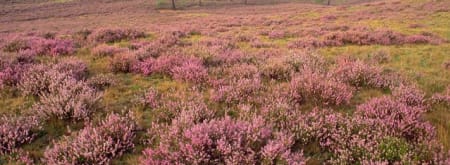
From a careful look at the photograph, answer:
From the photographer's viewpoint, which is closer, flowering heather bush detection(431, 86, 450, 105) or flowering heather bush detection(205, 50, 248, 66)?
flowering heather bush detection(431, 86, 450, 105)

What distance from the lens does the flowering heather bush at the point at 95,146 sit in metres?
4.48

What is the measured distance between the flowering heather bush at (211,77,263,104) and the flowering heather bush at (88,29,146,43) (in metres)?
11.2

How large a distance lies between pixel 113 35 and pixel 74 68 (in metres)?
8.61

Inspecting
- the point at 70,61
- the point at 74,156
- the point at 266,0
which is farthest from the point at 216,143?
the point at 266,0

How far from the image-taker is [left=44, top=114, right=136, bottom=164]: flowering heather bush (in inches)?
176

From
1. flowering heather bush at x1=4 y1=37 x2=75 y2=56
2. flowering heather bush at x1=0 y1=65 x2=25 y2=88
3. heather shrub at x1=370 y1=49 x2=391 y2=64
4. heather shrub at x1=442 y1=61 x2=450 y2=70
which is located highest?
flowering heather bush at x1=4 y1=37 x2=75 y2=56

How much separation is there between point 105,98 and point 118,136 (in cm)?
248

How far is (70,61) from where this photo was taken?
365 inches

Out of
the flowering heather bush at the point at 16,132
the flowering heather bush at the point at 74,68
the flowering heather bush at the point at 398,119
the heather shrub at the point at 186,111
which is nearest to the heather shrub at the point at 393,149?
the flowering heather bush at the point at 398,119

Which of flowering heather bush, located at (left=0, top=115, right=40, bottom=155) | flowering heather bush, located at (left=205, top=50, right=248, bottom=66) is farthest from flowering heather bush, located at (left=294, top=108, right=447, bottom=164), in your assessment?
flowering heather bush, located at (left=205, top=50, right=248, bottom=66)

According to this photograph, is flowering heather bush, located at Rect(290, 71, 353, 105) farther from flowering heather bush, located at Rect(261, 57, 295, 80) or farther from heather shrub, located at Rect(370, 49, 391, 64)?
heather shrub, located at Rect(370, 49, 391, 64)

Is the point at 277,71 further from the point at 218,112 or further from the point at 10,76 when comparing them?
the point at 10,76

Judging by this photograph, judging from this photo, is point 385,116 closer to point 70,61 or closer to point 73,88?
point 73,88

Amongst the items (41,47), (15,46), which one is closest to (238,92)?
(41,47)
